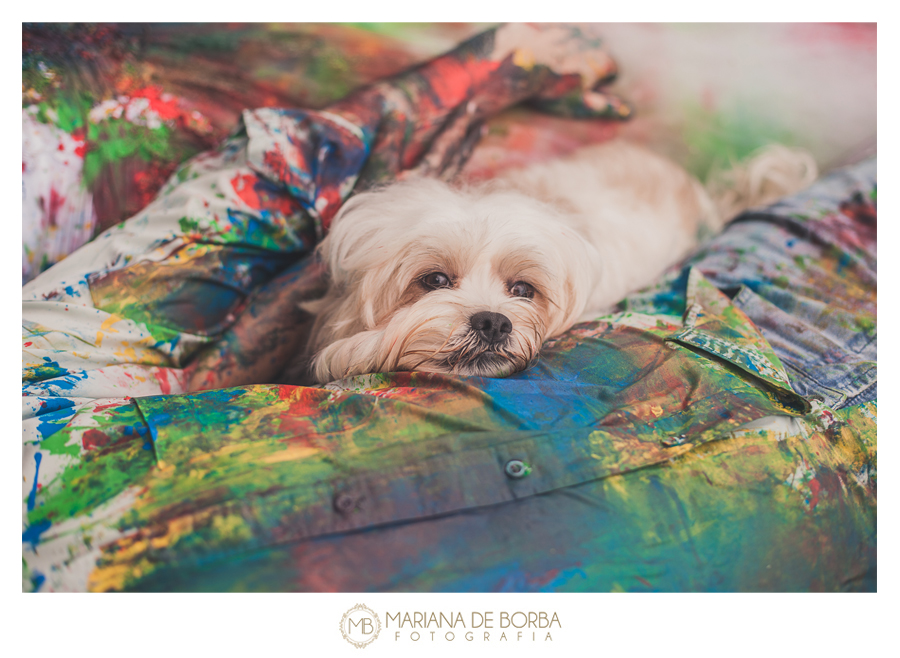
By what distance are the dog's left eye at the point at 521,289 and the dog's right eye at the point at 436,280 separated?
0.20 metres

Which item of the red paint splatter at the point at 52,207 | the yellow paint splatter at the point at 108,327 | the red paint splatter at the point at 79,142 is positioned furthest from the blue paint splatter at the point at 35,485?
the red paint splatter at the point at 79,142

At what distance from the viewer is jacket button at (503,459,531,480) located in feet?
3.78
